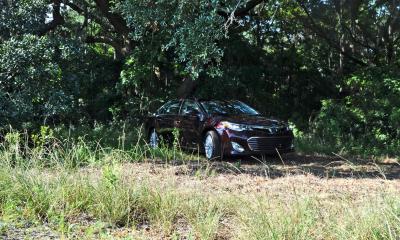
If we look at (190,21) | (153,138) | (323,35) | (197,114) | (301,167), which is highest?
(323,35)

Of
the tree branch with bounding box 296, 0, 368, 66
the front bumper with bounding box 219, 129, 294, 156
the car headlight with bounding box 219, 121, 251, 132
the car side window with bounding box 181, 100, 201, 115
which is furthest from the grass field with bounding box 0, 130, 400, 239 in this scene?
the tree branch with bounding box 296, 0, 368, 66

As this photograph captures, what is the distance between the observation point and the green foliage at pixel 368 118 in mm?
14545

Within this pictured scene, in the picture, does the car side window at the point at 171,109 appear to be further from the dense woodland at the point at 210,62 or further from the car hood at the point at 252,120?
the car hood at the point at 252,120

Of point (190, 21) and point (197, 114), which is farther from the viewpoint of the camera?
point (197, 114)

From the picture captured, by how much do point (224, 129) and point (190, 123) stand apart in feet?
4.38

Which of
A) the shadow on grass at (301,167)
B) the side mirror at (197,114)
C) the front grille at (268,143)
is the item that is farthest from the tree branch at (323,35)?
the front grille at (268,143)

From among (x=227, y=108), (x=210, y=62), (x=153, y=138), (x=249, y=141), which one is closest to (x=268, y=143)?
(x=249, y=141)

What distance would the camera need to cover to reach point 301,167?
1077 cm

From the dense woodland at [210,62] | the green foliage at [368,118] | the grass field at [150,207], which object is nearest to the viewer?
the grass field at [150,207]

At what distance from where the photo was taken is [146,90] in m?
19.0

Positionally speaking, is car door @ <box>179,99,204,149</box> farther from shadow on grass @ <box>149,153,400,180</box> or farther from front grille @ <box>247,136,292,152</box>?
front grille @ <box>247,136,292,152</box>

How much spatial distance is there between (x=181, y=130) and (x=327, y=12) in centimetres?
967

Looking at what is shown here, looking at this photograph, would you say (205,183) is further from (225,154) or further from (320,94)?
(320,94)

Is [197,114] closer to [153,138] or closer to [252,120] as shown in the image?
[252,120]
